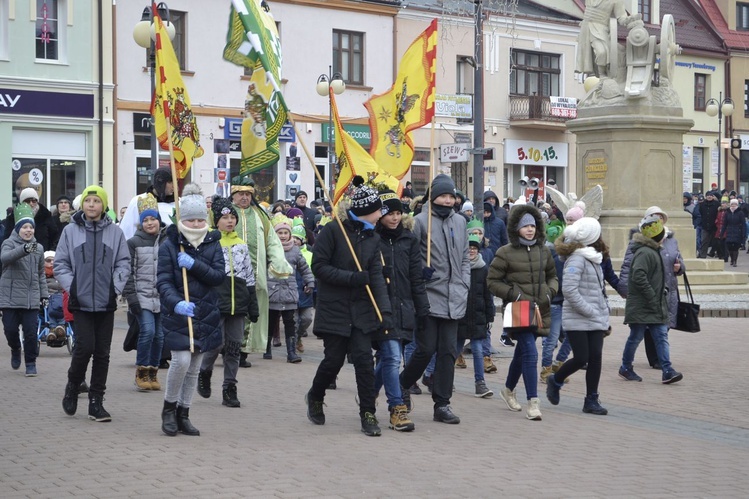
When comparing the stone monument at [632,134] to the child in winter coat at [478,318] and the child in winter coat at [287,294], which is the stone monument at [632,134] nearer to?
the child in winter coat at [287,294]

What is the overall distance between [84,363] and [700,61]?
46.9m

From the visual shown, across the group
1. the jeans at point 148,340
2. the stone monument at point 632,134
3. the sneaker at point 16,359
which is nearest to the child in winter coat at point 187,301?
the jeans at point 148,340

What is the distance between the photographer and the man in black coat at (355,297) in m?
9.41

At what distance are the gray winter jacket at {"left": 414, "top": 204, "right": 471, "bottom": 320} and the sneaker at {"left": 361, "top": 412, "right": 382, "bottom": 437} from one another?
106cm

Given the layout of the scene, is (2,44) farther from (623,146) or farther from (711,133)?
(711,133)

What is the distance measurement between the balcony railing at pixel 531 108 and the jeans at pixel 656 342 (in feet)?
108

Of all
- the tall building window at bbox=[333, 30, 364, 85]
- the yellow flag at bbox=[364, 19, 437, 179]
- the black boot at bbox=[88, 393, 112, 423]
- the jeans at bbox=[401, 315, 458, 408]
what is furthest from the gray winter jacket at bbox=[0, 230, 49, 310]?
the tall building window at bbox=[333, 30, 364, 85]

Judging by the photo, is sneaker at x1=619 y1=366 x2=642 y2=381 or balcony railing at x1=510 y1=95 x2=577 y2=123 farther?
balcony railing at x1=510 y1=95 x2=577 y2=123

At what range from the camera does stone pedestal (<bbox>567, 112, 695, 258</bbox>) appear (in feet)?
71.6

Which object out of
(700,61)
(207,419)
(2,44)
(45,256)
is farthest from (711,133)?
(207,419)

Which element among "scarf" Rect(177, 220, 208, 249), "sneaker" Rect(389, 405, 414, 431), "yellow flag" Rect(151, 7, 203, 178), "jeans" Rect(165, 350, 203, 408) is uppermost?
"yellow flag" Rect(151, 7, 203, 178)

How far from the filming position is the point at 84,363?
9883 millimetres

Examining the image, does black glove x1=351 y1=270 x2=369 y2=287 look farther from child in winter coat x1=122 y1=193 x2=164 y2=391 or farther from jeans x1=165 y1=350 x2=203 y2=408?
child in winter coat x1=122 y1=193 x2=164 y2=391

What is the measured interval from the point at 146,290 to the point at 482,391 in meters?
3.26
